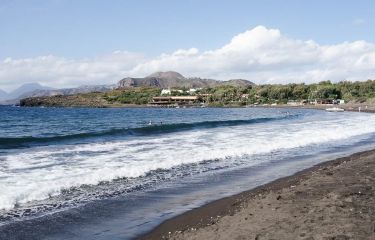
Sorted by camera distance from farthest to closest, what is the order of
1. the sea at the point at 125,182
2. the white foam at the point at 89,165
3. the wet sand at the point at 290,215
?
the white foam at the point at 89,165 < the sea at the point at 125,182 < the wet sand at the point at 290,215

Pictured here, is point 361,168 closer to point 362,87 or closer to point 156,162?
point 156,162

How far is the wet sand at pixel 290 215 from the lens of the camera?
754 centimetres

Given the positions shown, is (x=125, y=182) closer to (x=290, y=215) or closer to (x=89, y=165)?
(x=89, y=165)

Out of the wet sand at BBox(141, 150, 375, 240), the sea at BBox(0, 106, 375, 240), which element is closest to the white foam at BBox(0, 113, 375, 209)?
the sea at BBox(0, 106, 375, 240)

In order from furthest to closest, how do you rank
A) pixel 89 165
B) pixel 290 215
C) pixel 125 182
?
pixel 89 165 < pixel 125 182 < pixel 290 215

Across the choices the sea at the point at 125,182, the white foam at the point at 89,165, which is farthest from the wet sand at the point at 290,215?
the white foam at the point at 89,165

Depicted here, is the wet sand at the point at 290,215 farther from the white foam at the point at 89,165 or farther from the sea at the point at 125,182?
the white foam at the point at 89,165

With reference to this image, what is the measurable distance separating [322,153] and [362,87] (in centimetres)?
17806

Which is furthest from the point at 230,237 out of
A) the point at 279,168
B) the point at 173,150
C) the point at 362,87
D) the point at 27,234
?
the point at 362,87

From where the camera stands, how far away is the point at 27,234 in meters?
8.77

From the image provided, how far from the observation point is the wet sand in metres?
7.54

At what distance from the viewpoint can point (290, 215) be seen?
8766mm

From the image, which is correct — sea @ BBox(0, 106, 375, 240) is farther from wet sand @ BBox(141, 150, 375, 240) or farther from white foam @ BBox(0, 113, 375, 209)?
wet sand @ BBox(141, 150, 375, 240)

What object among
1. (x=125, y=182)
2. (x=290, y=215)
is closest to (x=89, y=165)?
(x=125, y=182)
